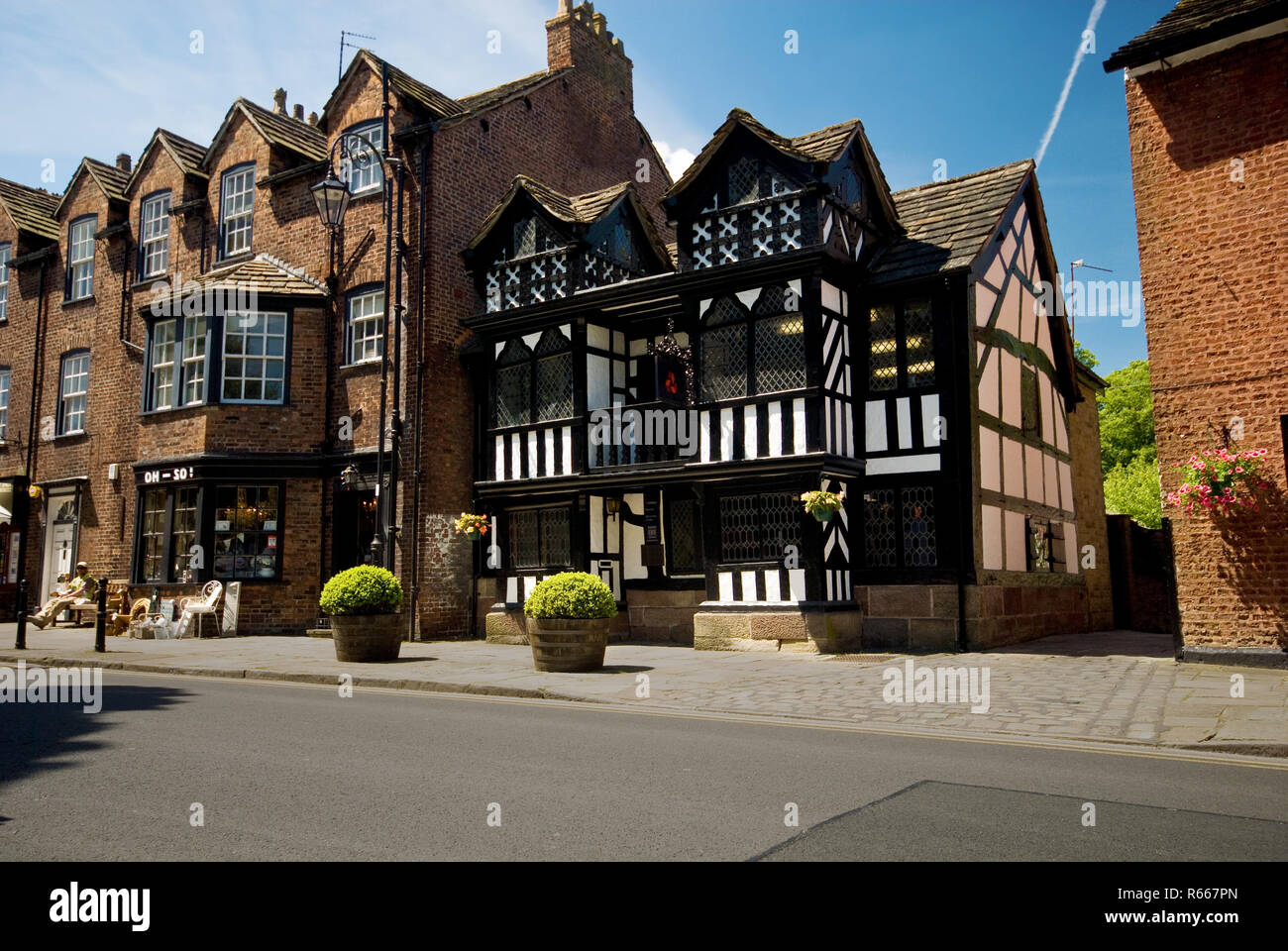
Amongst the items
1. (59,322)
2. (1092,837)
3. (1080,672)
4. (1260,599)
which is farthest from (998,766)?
(59,322)

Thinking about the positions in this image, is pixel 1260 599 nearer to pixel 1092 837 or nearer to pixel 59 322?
pixel 1092 837

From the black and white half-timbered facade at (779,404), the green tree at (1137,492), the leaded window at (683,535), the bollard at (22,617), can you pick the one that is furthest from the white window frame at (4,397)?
the green tree at (1137,492)

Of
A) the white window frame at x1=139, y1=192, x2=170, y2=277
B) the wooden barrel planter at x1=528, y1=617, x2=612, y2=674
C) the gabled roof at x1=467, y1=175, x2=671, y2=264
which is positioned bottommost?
the wooden barrel planter at x1=528, y1=617, x2=612, y2=674

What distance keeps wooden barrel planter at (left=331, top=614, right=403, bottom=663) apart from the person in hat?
38.1 ft

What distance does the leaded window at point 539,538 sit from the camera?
1978cm

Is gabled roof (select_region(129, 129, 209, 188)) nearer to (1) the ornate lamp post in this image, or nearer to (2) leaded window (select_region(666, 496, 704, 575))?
(1) the ornate lamp post

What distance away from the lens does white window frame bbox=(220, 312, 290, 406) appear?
2139 cm

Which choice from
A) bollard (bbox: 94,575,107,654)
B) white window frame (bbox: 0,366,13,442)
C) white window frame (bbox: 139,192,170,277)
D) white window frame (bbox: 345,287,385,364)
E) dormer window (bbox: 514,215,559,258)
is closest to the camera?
bollard (bbox: 94,575,107,654)

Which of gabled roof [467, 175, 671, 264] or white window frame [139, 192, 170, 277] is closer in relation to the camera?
gabled roof [467, 175, 671, 264]

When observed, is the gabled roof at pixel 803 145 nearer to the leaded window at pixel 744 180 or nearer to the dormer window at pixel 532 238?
the leaded window at pixel 744 180

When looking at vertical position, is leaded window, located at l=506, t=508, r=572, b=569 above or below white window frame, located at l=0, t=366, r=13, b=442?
below

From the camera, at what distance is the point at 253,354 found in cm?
2147

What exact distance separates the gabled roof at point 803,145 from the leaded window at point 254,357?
9.70 meters

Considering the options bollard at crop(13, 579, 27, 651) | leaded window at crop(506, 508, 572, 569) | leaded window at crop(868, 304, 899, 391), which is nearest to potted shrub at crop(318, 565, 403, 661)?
leaded window at crop(506, 508, 572, 569)
